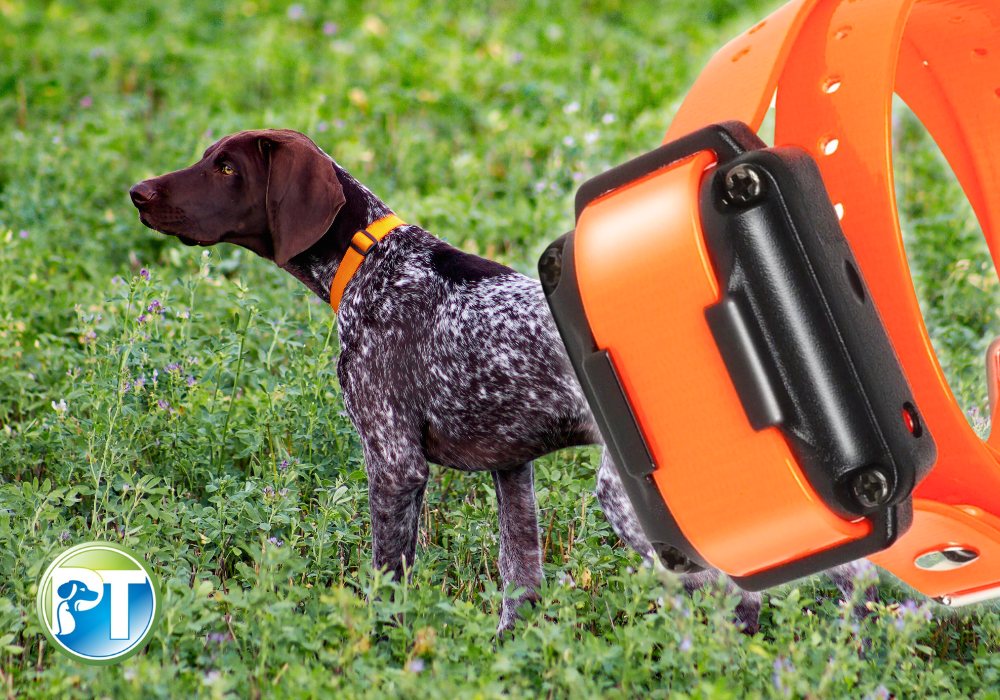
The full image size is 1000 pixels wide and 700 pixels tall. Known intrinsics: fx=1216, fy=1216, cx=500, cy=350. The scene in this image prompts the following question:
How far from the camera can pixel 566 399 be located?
3.29 m

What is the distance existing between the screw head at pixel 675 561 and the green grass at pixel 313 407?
73 mm

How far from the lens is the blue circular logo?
9.84ft

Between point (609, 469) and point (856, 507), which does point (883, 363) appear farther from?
point (609, 469)

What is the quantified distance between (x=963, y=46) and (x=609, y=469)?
1774mm

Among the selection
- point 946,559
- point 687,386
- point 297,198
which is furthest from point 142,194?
point 946,559

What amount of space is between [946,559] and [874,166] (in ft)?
3.47

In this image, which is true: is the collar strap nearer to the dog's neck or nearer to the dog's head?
the dog's neck

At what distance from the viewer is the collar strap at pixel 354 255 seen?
3572 mm

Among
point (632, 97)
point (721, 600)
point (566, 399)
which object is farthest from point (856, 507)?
point (632, 97)

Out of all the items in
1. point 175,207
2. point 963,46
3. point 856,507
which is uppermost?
point 963,46

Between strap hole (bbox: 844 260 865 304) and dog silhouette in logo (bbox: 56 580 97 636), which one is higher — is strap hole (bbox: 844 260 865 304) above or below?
above

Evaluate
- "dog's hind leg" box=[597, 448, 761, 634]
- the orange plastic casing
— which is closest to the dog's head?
"dog's hind leg" box=[597, 448, 761, 634]

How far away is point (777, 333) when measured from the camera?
8.48ft

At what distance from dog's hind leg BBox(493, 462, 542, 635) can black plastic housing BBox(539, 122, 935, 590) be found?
1096mm
